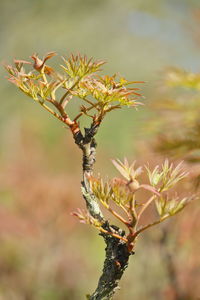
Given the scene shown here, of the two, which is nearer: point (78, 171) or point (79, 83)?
point (79, 83)

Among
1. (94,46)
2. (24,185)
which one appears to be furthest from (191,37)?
(94,46)

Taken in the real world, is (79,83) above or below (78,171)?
below

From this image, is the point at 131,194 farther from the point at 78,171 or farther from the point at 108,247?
the point at 78,171

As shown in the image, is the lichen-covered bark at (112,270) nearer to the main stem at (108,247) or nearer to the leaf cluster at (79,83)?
the main stem at (108,247)

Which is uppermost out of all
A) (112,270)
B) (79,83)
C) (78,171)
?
(78,171)

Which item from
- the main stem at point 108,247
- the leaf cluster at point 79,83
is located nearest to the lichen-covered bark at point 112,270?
the main stem at point 108,247

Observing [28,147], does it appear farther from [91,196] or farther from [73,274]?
[91,196]

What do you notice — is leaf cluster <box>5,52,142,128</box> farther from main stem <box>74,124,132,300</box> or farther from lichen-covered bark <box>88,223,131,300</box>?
lichen-covered bark <box>88,223,131,300</box>

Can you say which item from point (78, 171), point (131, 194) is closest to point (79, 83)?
point (131, 194)
